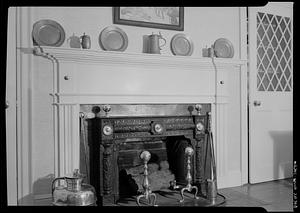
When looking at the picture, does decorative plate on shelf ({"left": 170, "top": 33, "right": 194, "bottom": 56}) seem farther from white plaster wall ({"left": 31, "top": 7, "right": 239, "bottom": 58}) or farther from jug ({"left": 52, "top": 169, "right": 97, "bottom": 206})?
jug ({"left": 52, "top": 169, "right": 97, "bottom": 206})

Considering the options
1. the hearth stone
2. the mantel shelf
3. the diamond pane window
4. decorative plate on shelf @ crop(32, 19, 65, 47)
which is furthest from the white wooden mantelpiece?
the hearth stone

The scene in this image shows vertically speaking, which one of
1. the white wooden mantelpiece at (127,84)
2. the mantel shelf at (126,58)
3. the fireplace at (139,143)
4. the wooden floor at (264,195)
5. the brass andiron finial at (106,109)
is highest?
the mantel shelf at (126,58)

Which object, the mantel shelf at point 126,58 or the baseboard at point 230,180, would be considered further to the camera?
the baseboard at point 230,180

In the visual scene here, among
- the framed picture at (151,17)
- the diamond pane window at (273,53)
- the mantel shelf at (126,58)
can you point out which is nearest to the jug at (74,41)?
the mantel shelf at (126,58)

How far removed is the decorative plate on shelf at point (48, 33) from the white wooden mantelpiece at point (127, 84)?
0.12 meters

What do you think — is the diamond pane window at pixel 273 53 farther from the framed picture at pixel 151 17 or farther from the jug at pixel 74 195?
the jug at pixel 74 195

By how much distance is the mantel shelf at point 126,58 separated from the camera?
2.48 metres

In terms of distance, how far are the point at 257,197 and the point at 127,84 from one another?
156 centimetres

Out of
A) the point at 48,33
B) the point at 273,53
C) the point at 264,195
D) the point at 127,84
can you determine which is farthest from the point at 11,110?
the point at 273,53

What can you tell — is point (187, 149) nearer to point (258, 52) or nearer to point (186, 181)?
point (186, 181)

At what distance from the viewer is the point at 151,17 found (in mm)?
2891

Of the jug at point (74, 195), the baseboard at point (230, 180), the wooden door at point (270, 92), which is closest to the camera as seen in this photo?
the jug at point (74, 195)

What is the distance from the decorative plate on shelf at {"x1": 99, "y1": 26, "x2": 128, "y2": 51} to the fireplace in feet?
1.73

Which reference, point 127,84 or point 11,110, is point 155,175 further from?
point 11,110
